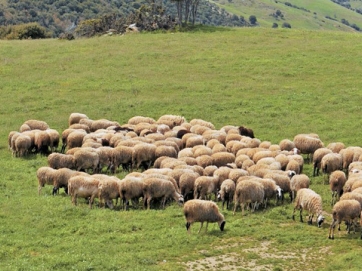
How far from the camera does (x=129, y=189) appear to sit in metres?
19.6

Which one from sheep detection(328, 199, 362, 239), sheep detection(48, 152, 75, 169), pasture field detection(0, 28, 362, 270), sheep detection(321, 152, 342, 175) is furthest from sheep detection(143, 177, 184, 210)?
sheep detection(321, 152, 342, 175)

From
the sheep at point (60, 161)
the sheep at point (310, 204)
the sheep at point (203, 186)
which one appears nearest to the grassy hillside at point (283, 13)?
the sheep at point (60, 161)

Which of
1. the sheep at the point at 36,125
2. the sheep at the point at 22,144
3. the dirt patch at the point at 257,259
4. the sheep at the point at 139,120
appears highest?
the sheep at the point at 139,120

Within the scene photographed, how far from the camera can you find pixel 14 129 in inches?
1236

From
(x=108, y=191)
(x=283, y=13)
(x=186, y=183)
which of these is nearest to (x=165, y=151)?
(x=186, y=183)

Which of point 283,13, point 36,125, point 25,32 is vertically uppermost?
point 283,13

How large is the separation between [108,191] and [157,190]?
1745 millimetres

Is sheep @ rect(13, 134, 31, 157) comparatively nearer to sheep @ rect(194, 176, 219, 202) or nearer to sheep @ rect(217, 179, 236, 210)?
sheep @ rect(194, 176, 219, 202)

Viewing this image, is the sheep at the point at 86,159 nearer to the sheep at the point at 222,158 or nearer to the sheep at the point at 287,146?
the sheep at the point at 222,158

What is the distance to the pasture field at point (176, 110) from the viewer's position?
1609 cm

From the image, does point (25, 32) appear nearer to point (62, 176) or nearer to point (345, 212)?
point (62, 176)

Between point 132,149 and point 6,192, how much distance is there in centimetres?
580

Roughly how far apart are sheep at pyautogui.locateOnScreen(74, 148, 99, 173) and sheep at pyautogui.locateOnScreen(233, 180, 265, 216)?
22.5 ft

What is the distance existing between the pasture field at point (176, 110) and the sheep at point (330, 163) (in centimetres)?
62
